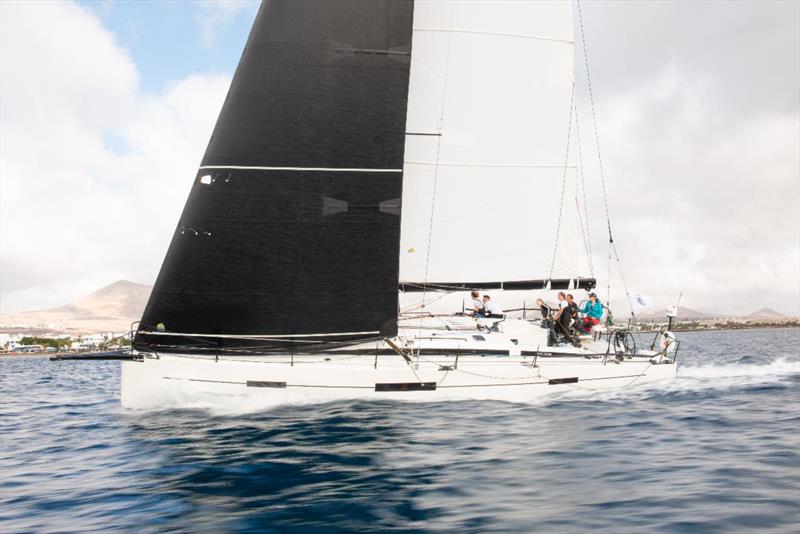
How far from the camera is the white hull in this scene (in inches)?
492

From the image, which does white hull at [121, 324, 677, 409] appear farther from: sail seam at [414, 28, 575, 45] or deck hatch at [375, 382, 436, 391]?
sail seam at [414, 28, 575, 45]

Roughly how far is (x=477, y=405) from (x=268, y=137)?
7040mm

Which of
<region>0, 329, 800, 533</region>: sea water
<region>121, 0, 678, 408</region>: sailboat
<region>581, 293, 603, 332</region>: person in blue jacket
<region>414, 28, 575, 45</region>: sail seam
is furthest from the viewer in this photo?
<region>581, 293, 603, 332</region>: person in blue jacket

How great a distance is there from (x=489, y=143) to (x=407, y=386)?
7.40 m

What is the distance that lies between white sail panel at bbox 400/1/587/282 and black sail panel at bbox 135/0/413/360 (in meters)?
2.99

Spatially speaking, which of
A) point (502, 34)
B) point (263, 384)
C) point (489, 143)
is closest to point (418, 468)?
point (263, 384)

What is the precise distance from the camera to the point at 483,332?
15.6 m

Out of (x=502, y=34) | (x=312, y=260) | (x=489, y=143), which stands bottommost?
(x=312, y=260)

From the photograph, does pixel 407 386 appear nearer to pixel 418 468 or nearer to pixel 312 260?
pixel 312 260

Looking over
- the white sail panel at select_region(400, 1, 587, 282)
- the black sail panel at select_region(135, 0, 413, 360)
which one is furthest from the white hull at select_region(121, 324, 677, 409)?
the white sail panel at select_region(400, 1, 587, 282)

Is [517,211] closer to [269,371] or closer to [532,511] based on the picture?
[269,371]

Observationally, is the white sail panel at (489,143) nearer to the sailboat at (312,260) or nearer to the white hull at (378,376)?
the sailboat at (312,260)

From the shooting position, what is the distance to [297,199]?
43.0 ft

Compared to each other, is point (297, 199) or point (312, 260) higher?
point (297, 199)
